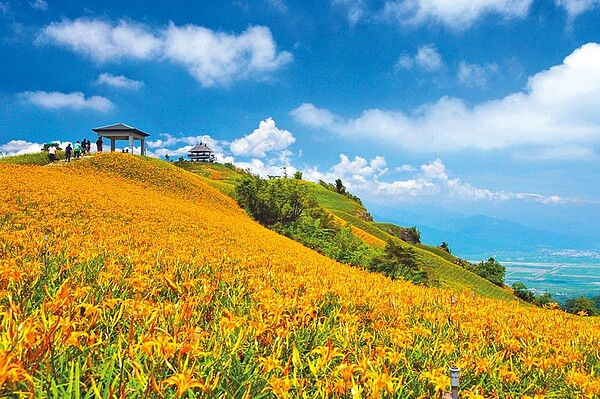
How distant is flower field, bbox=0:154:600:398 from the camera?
1.47 metres

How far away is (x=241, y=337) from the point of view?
202 cm

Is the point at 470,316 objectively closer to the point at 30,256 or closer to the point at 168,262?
the point at 168,262

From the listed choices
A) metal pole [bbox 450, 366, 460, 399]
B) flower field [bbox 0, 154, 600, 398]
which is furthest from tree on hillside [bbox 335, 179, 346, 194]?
metal pole [bbox 450, 366, 460, 399]

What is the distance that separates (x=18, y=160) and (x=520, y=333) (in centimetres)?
2862

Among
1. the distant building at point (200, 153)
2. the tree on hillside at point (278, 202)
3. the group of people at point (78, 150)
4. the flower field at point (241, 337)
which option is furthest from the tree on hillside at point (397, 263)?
the distant building at point (200, 153)

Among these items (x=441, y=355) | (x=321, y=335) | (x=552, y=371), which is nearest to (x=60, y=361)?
(x=321, y=335)

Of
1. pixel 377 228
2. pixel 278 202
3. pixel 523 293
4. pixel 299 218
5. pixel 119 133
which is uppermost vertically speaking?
pixel 119 133

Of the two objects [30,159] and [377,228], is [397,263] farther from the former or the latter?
[377,228]

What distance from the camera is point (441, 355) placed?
8.27ft

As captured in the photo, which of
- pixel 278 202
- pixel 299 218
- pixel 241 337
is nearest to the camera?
pixel 241 337

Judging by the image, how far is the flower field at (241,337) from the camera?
147 cm

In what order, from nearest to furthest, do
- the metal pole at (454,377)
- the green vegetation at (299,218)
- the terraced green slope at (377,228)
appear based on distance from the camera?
the metal pole at (454,377)
the green vegetation at (299,218)
the terraced green slope at (377,228)

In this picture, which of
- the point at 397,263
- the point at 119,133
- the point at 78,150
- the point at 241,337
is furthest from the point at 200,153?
the point at 241,337

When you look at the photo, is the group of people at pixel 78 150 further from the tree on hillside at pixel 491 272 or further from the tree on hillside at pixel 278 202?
the tree on hillside at pixel 491 272
